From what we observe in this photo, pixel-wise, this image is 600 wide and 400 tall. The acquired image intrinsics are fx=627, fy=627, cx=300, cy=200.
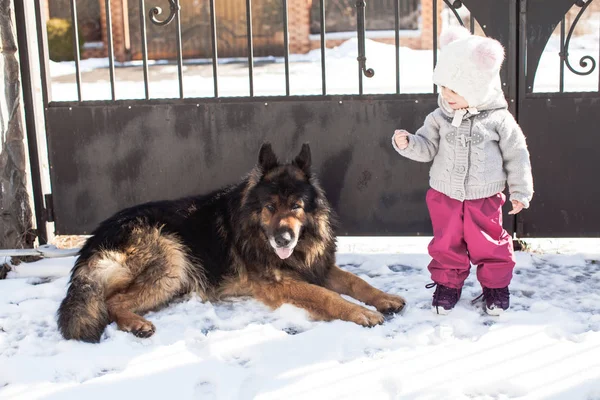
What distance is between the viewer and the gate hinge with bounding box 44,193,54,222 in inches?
203

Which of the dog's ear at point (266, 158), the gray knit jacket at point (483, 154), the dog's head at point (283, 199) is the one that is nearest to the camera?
the gray knit jacket at point (483, 154)

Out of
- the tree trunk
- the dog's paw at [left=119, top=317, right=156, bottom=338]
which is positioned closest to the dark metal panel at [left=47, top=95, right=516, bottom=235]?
the tree trunk

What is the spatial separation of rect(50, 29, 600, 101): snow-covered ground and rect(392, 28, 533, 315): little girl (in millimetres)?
5579

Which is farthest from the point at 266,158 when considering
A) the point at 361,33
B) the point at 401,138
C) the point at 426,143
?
the point at 361,33

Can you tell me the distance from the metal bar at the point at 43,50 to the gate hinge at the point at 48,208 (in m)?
0.73

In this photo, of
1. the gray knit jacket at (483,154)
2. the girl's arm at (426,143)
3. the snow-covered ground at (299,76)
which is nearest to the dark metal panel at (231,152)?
the girl's arm at (426,143)

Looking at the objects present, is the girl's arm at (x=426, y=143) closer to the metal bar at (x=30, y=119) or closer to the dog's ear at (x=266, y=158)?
the dog's ear at (x=266, y=158)

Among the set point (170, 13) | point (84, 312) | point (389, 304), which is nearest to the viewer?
point (84, 312)

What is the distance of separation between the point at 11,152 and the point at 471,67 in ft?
11.6

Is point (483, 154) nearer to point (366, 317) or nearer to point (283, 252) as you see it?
point (366, 317)

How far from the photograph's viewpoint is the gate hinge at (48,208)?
515cm

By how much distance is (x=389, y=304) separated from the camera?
3.78 m

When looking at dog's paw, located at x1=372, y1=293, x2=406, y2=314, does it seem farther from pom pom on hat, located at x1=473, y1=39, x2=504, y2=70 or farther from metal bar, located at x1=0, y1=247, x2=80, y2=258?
metal bar, located at x1=0, y1=247, x2=80, y2=258

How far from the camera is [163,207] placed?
421cm
